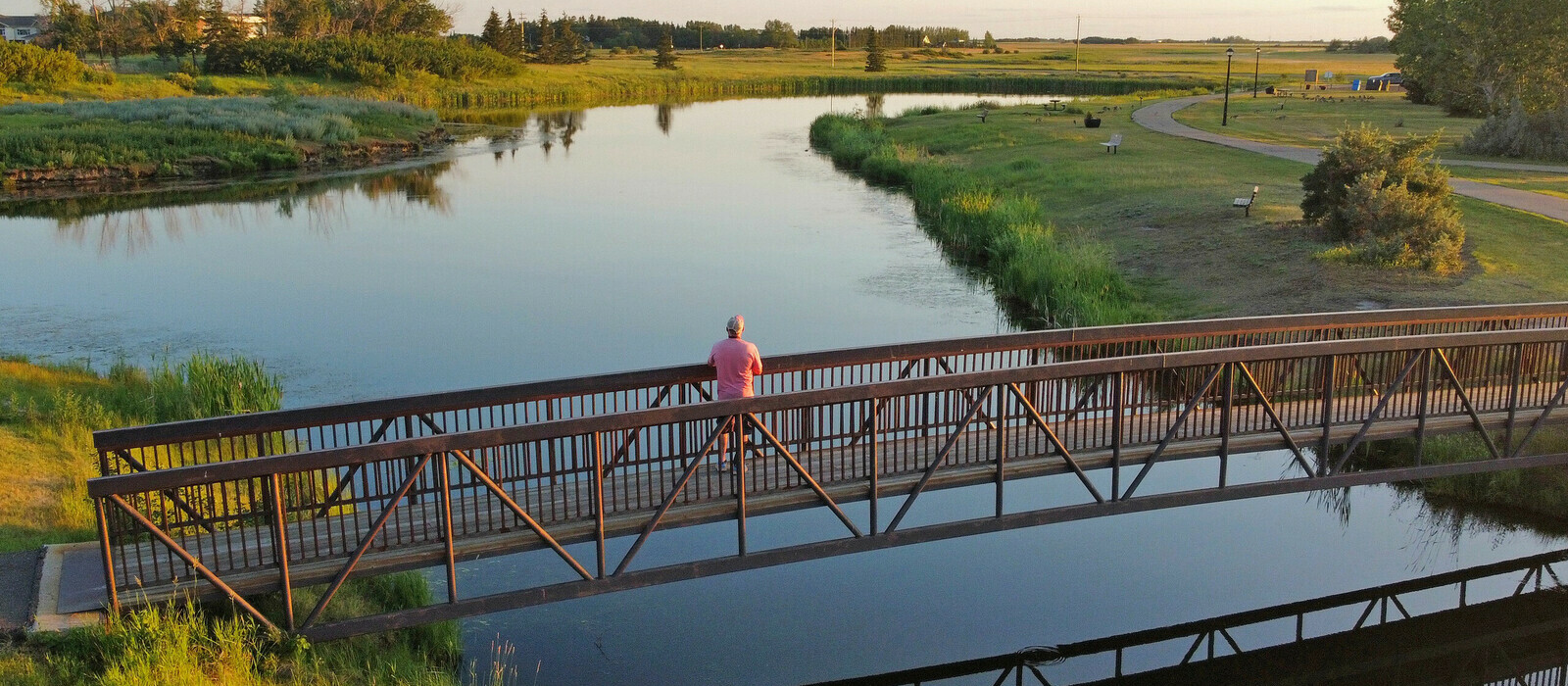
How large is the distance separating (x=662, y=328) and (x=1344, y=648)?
48.2 ft

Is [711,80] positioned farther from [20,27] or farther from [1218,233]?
[1218,233]

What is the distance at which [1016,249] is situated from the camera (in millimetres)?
27859

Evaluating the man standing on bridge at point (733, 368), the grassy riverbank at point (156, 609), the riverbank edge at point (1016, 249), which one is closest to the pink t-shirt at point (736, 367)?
the man standing on bridge at point (733, 368)

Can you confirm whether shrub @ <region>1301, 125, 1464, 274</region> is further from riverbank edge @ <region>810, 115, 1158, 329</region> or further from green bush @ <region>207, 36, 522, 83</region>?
green bush @ <region>207, 36, 522, 83</region>

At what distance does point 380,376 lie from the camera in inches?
799

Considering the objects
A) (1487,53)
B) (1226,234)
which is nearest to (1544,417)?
(1226,234)

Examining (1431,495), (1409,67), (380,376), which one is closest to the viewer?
(1431,495)

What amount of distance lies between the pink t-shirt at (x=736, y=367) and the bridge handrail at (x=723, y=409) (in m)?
0.78

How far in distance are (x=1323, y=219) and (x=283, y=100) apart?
183 feet

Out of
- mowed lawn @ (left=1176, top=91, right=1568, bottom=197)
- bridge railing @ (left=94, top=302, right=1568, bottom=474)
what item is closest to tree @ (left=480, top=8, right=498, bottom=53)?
mowed lawn @ (left=1176, top=91, right=1568, bottom=197)

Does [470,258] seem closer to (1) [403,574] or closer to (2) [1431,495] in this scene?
(1) [403,574]

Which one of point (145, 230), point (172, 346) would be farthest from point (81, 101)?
point (172, 346)

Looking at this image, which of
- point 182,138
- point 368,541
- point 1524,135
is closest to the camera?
Answer: point 368,541

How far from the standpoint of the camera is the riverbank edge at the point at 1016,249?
23.3 m
